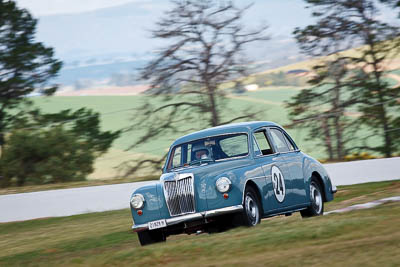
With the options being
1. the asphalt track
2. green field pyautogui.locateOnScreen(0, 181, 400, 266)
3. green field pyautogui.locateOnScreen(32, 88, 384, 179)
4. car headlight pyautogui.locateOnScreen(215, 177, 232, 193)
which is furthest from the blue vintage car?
green field pyautogui.locateOnScreen(32, 88, 384, 179)

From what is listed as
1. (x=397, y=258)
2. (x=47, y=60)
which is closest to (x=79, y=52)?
(x=47, y=60)

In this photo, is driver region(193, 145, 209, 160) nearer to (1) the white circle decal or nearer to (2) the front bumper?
(1) the white circle decal

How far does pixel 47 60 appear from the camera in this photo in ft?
99.6

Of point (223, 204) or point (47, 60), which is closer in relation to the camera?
point (223, 204)

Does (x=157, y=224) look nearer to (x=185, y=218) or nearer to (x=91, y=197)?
(x=185, y=218)

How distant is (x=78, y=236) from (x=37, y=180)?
13945 mm

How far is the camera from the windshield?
10570mm

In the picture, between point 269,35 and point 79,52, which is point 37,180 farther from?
point 79,52

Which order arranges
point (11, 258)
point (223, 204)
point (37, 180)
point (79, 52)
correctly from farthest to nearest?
1. point (79, 52)
2. point (37, 180)
3. point (11, 258)
4. point (223, 204)

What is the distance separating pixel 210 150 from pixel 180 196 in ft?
4.15

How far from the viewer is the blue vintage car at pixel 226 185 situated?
948 cm

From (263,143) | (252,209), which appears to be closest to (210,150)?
(263,143)

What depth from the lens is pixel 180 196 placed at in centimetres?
960

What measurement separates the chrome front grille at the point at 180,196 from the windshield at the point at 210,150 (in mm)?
949
